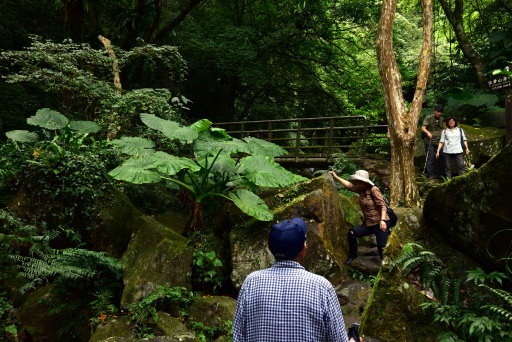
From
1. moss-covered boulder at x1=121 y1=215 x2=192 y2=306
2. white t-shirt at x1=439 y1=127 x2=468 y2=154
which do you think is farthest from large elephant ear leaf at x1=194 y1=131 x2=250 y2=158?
white t-shirt at x1=439 y1=127 x2=468 y2=154

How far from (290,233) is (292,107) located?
16.3m

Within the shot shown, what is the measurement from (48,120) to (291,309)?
23.5ft

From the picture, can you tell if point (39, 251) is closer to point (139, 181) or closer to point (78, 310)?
point (78, 310)

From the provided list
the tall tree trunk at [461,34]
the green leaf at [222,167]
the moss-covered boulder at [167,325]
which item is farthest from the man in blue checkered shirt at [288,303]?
the tall tree trunk at [461,34]

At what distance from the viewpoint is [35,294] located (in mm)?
5613

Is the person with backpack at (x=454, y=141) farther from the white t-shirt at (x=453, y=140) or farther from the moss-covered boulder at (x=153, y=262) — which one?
the moss-covered boulder at (x=153, y=262)

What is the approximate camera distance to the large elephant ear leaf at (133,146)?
259 inches

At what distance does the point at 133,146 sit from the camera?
6.74m

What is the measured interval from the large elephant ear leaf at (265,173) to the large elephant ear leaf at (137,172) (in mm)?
1484

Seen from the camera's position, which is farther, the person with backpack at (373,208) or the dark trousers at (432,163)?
the dark trousers at (432,163)

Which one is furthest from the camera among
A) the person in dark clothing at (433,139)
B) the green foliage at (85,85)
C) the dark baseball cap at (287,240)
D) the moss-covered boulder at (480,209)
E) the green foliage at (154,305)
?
the person in dark clothing at (433,139)

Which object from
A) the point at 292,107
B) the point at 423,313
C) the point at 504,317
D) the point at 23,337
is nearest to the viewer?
the point at 504,317

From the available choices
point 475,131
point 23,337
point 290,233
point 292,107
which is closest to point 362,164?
point 475,131

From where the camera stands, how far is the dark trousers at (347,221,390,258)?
5.70 metres
